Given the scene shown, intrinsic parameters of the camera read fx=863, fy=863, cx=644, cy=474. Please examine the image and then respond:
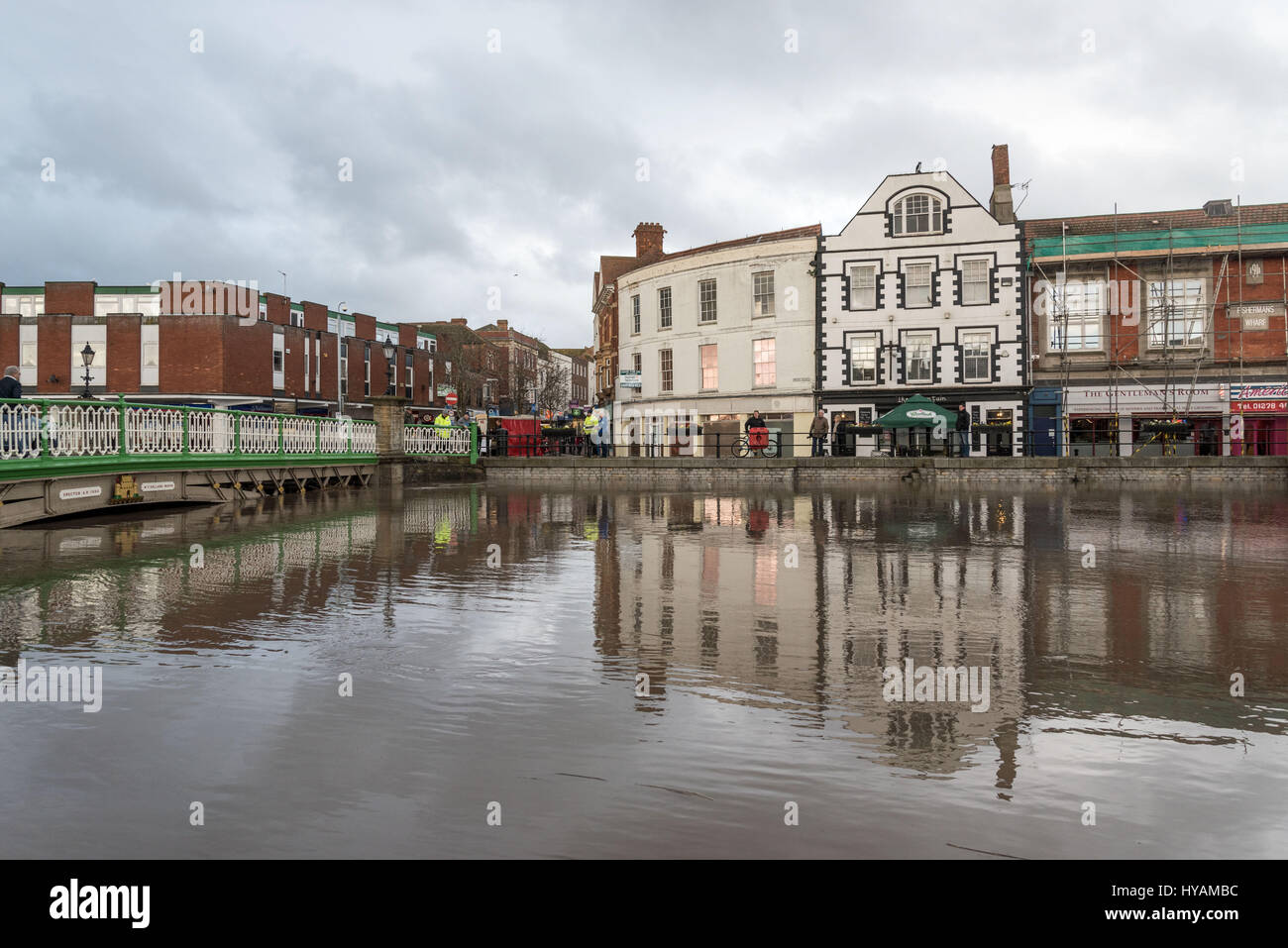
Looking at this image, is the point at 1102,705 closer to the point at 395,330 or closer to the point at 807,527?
the point at 807,527

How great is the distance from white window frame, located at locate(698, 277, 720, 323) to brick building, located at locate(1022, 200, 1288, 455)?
43.5 feet

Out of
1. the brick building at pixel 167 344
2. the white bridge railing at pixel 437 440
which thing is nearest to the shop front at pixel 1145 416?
the white bridge railing at pixel 437 440

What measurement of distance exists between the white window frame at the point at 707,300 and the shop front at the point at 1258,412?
2127cm

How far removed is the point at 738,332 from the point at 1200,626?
33.7 m

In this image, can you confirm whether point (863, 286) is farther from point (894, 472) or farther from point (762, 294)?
point (894, 472)

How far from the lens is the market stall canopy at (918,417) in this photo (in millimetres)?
28658

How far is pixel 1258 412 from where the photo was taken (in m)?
34.4

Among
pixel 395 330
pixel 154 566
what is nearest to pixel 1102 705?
pixel 154 566

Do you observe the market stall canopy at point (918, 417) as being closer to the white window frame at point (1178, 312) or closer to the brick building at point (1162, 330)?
the brick building at point (1162, 330)

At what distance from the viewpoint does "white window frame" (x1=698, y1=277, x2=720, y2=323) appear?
39.7 metres

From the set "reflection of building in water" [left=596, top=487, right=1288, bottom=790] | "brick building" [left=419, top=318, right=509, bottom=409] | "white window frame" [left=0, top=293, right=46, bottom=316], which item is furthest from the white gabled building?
"white window frame" [left=0, top=293, right=46, bottom=316]

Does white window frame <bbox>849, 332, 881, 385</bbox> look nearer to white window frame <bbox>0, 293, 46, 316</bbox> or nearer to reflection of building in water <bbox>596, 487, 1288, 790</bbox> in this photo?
reflection of building in water <bbox>596, 487, 1288, 790</bbox>
